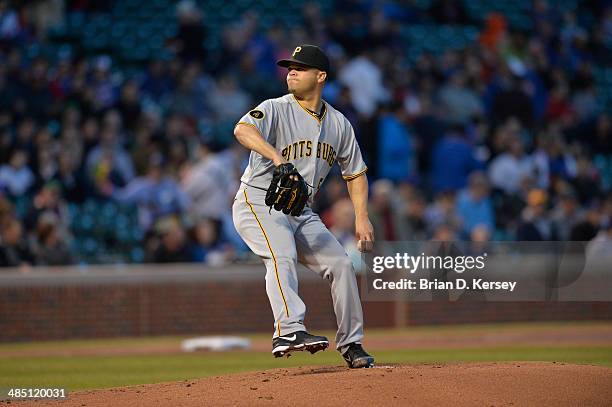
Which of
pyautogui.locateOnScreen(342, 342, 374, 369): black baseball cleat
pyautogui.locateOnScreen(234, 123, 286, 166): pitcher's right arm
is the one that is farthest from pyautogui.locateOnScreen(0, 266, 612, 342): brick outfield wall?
pyautogui.locateOnScreen(234, 123, 286, 166): pitcher's right arm

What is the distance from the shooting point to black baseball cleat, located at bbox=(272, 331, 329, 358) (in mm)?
6848

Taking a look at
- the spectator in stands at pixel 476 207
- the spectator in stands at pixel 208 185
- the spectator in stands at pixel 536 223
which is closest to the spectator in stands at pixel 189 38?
the spectator in stands at pixel 208 185

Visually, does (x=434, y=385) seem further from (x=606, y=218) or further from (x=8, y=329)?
(x=606, y=218)

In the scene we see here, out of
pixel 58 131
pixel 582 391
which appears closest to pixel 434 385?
pixel 582 391

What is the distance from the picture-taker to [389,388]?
21.5 feet

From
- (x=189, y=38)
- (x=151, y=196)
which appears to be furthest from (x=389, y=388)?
(x=189, y=38)

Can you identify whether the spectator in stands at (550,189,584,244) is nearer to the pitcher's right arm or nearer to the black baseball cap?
the black baseball cap

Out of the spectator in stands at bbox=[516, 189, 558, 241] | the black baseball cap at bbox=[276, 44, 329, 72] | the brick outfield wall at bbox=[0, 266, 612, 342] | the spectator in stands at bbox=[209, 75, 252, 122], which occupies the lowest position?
the brick outfield wall at bbox=[0, 266, 612, 342]

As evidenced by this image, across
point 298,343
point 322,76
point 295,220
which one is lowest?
point 298,343

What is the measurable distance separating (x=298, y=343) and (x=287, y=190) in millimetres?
896

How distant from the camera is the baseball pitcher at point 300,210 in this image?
23.3 ft

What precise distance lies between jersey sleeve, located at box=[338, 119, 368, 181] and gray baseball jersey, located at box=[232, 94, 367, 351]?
12 cm

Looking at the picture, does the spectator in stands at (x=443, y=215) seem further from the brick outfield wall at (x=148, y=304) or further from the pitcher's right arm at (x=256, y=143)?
the pitcher's right arm at (x=256, y=143)

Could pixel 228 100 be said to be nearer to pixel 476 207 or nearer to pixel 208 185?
pixel 208 185
